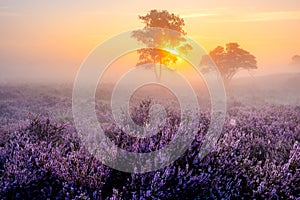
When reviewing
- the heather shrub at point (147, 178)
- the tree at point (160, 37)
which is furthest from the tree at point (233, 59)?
the heather shrub at point (147, 178)

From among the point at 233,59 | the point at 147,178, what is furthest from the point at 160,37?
the point at 147,178

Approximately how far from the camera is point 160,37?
3394 cm

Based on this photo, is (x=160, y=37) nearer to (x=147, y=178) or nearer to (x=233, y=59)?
(x=233, y=59)

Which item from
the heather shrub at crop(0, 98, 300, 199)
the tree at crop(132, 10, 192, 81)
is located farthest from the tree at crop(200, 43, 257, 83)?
the heather shrub at crop(0, 98, 300, 199)

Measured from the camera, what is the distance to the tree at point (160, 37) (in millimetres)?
33375

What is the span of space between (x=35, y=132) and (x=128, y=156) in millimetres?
2140

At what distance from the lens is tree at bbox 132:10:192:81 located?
33.4 m

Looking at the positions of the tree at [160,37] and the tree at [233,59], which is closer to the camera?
the tree at [160,37]

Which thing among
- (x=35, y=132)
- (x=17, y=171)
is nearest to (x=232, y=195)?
(x=17, y=171)

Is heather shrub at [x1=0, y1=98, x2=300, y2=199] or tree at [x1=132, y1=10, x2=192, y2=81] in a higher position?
tree at [x1=132, y1=10, x2=192, y2=81]

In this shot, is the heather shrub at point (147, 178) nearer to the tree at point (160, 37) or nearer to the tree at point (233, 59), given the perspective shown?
the tree at point (160, 37)

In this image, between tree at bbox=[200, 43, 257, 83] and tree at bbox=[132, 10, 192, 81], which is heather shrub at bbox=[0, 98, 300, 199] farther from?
tree at bbox=[200, 43, 257, 83]

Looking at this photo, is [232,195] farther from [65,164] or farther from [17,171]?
[17,171]

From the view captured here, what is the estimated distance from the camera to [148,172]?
274 cm
